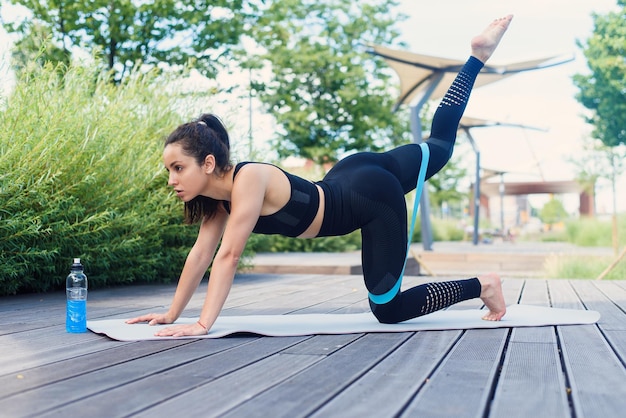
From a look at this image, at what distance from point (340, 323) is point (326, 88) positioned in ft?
55.2

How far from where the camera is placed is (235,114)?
664 cm

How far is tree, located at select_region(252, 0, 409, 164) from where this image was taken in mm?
19234

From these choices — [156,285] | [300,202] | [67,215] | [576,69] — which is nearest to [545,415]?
[300,202]

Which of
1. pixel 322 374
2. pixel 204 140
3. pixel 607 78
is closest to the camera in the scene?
pixel 322 374

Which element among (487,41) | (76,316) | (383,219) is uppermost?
(487,41)

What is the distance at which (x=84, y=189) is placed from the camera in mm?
5004

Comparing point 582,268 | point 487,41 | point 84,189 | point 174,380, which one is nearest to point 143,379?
point 174,380

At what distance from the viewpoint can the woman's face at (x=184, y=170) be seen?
2930 millimetres

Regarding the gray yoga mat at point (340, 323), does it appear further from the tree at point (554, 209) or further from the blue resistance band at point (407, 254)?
the tree at point (554, 209)

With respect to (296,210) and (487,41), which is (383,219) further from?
(487,41)

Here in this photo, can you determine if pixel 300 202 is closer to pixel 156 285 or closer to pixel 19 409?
pixel 19 409

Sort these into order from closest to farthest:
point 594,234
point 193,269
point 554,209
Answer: point 193,269
point 594,234
point 554,209

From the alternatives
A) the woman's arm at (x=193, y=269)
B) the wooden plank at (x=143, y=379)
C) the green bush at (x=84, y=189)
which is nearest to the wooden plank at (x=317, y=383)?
the wooden plank at (x=143, y=379)

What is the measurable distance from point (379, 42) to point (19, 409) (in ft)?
66.3
